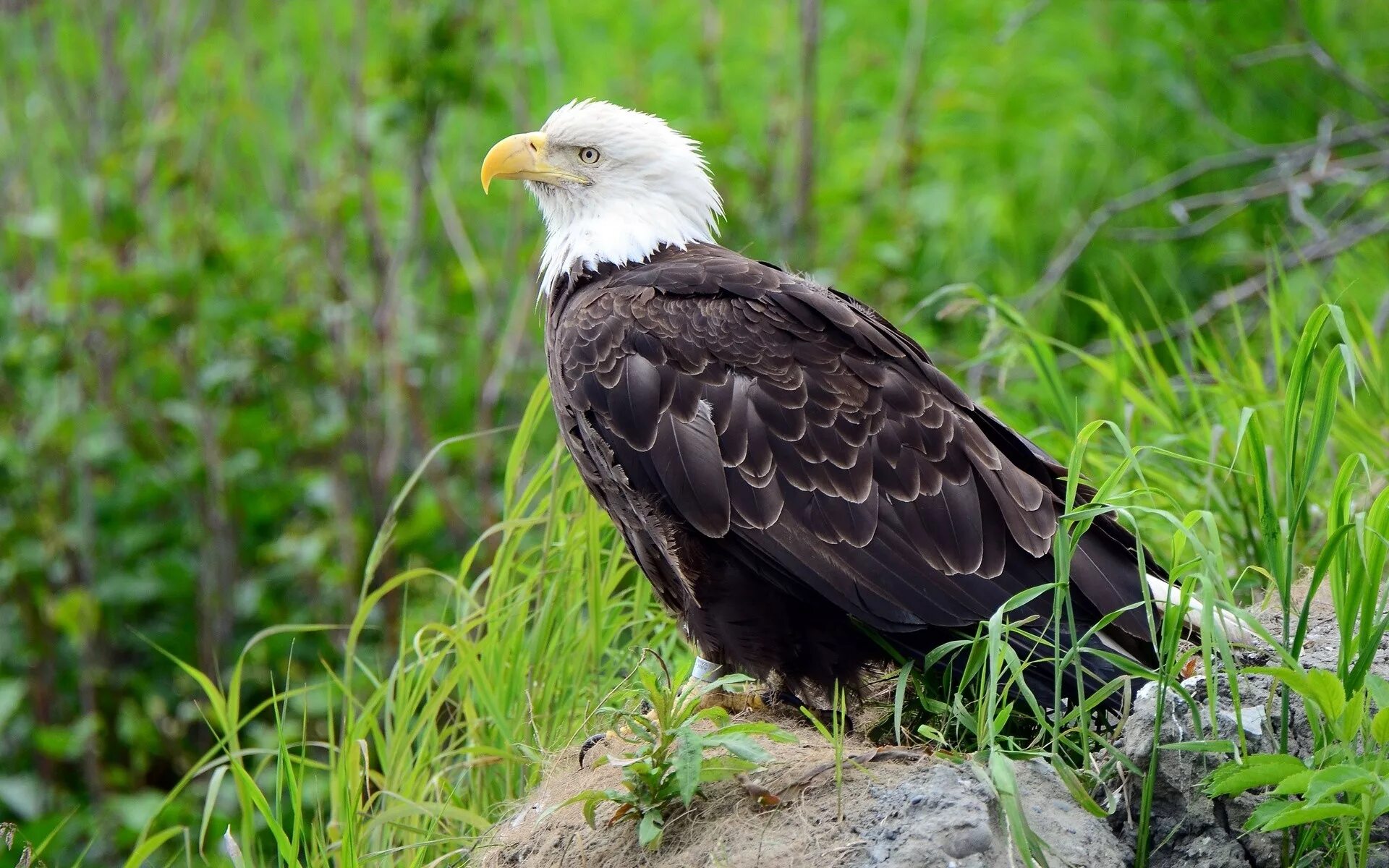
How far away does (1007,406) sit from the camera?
5141 millimetres

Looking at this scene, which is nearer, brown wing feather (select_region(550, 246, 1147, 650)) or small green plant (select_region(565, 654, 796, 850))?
small green plant (select_region(565, 654, 796, 850))

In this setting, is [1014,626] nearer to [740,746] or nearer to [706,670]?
[740,746]

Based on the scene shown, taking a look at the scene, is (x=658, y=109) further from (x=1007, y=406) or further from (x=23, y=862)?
(x=23, y=862)

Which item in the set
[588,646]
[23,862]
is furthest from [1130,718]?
[23,862]

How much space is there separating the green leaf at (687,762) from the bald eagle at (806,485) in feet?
2.31

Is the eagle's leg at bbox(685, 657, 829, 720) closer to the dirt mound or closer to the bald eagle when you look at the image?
the bald eagle

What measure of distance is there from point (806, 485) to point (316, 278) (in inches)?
152

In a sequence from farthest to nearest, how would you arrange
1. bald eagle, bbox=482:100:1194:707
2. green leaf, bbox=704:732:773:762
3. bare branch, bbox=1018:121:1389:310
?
bare branch, bbox=1018:121:1389:310 → bald eagle, bbox=482:100:1194:707 → green leaf, bbox=704:732:773:762

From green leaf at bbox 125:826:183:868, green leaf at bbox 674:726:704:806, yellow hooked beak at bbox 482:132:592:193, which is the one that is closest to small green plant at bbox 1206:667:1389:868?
green leaf at bbox 674:726:704:806

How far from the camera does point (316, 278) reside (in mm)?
6496

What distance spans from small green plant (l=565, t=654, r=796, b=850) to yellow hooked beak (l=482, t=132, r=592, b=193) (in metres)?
1.95

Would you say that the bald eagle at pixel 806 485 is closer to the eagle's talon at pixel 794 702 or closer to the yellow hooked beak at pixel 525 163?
the eagle's talon at pixel 794 702

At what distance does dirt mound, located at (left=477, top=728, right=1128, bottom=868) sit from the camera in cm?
243

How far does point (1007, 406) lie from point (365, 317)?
279 cm
